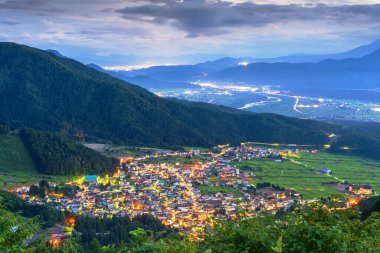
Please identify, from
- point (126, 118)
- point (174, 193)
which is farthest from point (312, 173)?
→ point (126, 118)

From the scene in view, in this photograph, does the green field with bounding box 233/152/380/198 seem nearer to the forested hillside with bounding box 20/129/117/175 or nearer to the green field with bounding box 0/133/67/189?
the forested hillside with bounding box 20/129/117/175

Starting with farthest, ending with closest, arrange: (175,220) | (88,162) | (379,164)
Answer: (379,164), (88,162), (175,220)

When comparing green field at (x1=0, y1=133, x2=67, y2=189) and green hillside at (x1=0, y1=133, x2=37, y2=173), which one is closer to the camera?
green field at (x1=0, y1=133, x2=67, y2=189)

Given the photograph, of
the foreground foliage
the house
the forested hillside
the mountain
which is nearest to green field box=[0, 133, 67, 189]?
the forested hillside

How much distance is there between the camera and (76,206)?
60.5m

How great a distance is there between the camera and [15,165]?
83.7 m

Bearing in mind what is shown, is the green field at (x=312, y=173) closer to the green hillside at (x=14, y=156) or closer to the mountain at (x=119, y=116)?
the mountain at (x=119, y=116)

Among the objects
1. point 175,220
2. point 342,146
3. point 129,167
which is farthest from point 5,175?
point 342,146

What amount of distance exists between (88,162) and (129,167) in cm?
834

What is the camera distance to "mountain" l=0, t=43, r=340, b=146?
427 ft

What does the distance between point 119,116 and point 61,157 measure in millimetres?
49382

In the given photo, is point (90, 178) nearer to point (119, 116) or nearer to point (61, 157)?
point (61, 157)

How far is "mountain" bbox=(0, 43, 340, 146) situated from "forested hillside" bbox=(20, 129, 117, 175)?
26.8 meters

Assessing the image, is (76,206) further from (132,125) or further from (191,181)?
(132,125)
